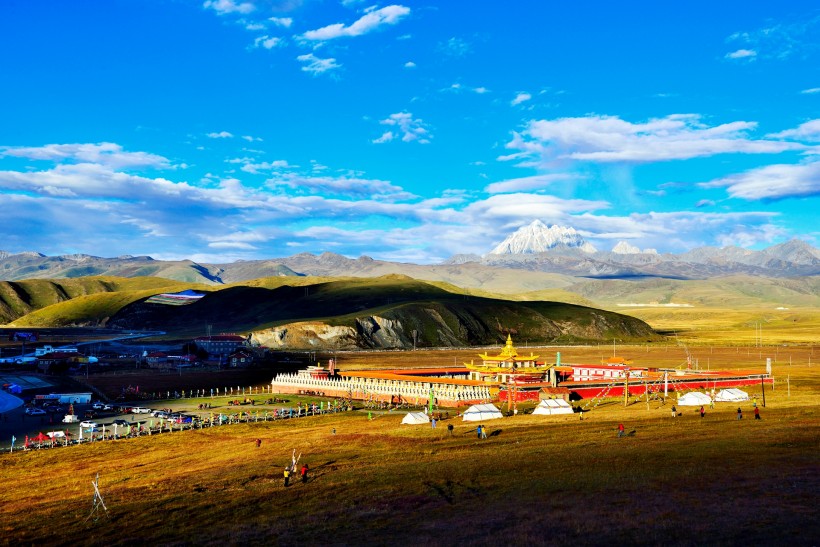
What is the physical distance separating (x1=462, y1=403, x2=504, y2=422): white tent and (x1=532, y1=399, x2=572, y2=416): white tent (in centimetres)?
557

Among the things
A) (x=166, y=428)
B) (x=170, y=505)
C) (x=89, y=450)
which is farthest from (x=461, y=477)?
(x=166, y=428)

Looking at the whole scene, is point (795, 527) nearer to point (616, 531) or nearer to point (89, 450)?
point (616, 531)

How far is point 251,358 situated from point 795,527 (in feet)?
519

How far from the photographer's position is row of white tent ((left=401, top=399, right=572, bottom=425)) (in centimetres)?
7553

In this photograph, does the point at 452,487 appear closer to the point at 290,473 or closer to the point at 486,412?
the point at 290,473

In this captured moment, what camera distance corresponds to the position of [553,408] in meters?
80.4

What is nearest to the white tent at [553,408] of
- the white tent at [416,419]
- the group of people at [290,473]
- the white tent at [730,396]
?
the white tent at [416,419]

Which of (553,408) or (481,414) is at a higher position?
(553,408)

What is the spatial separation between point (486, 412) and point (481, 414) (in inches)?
28.8

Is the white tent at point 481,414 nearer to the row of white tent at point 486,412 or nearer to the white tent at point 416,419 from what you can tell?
the row of white tent at point 486,412

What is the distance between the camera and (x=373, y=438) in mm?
65062

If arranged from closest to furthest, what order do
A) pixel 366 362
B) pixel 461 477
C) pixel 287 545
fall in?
pixel 287 545 < pixel 461 477 < pixel 366 362

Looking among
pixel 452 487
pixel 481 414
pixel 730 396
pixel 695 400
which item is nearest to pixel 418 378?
pixel 481 414

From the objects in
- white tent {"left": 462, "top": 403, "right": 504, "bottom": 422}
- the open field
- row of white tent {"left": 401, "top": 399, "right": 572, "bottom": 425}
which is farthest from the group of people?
white tent {"left": 462, "top": 403, "right": 504, "bottom": 422}
